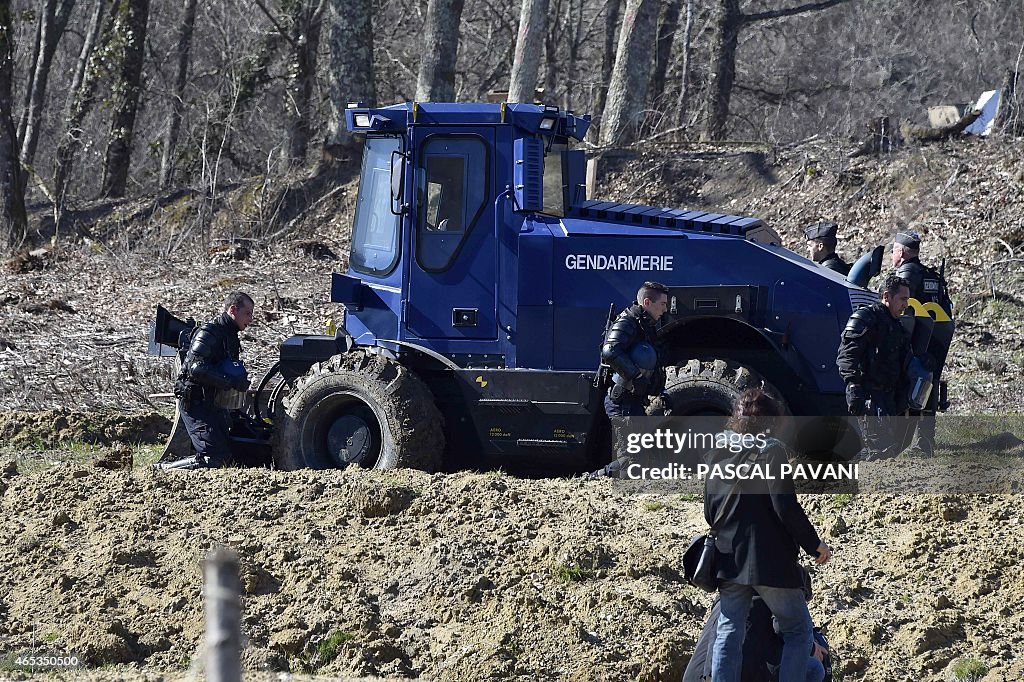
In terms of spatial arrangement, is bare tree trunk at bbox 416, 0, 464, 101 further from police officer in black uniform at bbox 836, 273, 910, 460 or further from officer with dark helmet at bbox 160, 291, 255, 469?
police officer in black uniform at bbox 836, 273, 910, 460

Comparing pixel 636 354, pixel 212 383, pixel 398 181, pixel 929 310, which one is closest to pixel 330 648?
pixel 636 354

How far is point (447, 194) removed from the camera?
1026 cm

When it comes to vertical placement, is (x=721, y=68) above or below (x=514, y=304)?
above

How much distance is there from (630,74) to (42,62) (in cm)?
1364

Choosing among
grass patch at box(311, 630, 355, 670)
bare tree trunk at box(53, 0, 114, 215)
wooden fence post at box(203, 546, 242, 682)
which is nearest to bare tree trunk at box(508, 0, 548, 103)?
bare tree trunk at box(53, 0, 114, 215)

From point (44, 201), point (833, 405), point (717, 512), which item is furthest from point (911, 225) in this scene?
point (44, 201)

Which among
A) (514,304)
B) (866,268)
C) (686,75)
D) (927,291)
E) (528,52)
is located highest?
(686,75)

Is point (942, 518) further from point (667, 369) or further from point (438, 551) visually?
point (438, 551)

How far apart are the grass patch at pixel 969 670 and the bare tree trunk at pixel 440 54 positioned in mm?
15048

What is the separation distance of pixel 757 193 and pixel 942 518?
11096mm

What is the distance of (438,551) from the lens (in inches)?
331

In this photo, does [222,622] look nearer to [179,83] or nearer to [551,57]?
[551,57]

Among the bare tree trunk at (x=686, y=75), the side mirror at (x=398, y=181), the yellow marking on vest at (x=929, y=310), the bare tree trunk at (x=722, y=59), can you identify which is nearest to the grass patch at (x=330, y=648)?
the side mirror at (x=398, y=181)

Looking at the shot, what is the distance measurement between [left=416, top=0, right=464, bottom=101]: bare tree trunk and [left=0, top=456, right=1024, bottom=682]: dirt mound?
1267 cm
